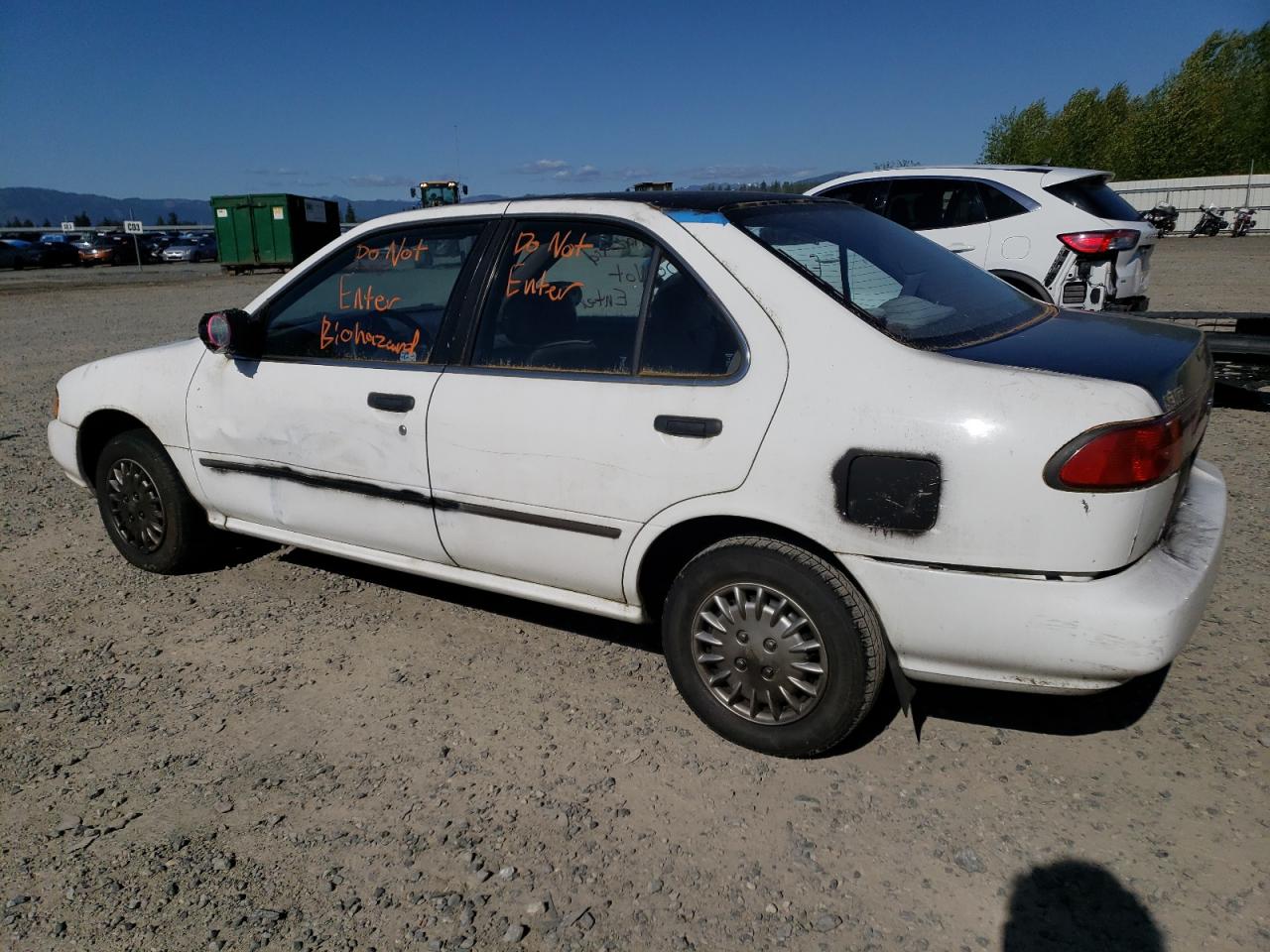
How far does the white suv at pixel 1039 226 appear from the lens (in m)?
7.86

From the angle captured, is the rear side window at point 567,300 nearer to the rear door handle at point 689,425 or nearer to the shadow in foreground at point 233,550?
the rear door handle at point 689,425

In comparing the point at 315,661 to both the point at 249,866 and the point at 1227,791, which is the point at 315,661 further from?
the point at 1227,791

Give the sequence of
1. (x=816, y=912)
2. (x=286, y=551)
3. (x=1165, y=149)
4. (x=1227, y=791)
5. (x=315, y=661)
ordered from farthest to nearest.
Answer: (x=1165, y=149) → (x=286, y=551) → (x=315, y=661) → (x=1227, y=791) → (x=816, y=912)

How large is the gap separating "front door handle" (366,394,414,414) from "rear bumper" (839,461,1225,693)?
1.69 metres

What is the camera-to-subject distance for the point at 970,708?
10.6 ft

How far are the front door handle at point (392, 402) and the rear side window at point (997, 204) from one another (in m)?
6.66

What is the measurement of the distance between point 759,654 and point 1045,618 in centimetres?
83

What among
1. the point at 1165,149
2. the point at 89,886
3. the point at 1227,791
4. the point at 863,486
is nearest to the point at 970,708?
the point at 1227,791

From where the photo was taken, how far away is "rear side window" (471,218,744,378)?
291cm

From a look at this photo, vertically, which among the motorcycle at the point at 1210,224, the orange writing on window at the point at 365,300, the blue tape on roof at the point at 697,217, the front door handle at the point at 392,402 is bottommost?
the front door handle at the point at 392,402

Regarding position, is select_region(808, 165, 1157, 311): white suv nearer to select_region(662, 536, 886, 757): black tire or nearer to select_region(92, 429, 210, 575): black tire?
select_region(662, 536, 886, 757): black tire

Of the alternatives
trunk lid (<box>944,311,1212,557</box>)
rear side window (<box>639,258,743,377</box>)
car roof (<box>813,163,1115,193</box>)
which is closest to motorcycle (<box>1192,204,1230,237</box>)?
car roof (<box>813,163,1115,193</box>)

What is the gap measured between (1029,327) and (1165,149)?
56728mm

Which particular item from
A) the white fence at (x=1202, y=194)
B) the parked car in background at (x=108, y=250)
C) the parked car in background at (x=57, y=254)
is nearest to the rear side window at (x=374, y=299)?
the white fence at (x=1202, y=194)
